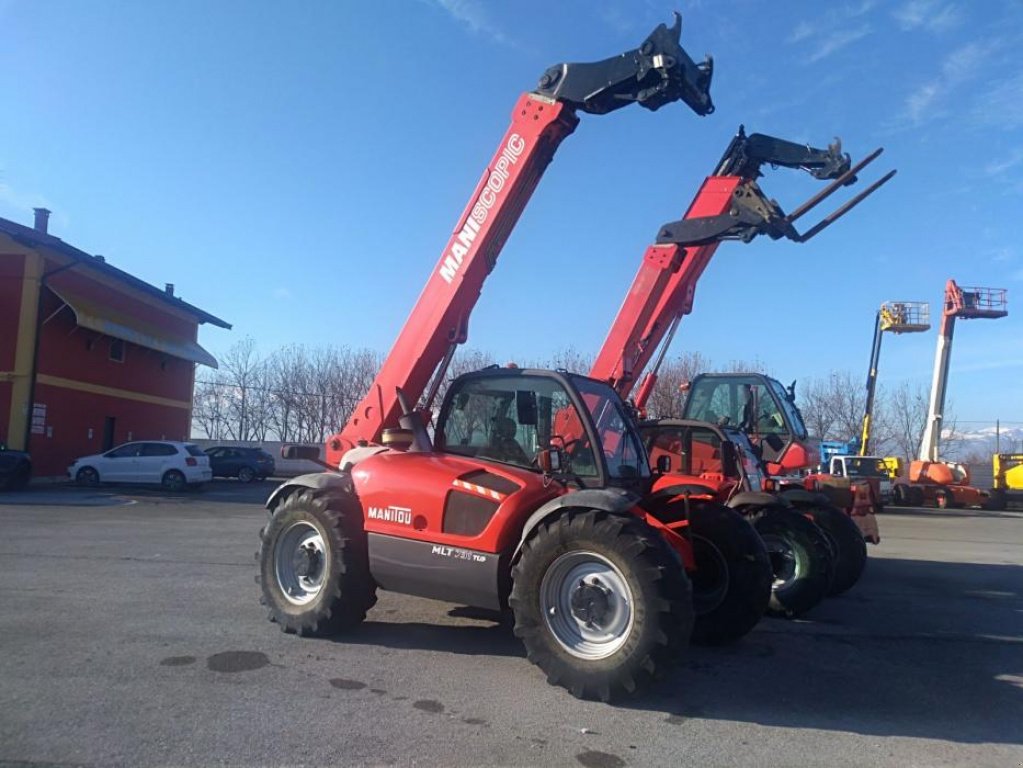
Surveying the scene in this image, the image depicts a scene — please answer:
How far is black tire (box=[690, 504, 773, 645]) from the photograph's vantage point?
6.41 meters

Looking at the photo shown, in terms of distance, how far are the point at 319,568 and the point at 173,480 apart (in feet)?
64.8

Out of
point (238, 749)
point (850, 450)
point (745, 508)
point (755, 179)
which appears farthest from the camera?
point (850, 450)

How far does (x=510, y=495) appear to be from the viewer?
5648mm

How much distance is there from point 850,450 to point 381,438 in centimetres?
3058

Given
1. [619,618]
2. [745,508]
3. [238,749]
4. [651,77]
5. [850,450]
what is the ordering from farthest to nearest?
[850,450]
[745,508]
[651,77]
[619,618]
[238,749]

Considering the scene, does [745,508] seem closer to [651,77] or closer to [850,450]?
[651,77]

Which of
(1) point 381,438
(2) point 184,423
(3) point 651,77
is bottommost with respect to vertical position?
(2) point 184,423

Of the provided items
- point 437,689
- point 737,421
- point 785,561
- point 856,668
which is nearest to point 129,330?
point 737,421

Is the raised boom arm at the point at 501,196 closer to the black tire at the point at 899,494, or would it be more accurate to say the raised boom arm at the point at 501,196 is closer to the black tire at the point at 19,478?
the black tire at the point at 19,478

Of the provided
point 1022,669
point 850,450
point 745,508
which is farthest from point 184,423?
point 1022,669

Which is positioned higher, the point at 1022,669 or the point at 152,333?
the point at 152,333

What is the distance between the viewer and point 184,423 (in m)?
35.5

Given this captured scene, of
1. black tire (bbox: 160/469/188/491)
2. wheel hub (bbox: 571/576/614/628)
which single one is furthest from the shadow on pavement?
black tire (bbox: 160/469/188/491)

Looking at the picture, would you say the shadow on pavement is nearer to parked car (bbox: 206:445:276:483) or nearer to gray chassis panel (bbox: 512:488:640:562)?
gray chassis panel (bbox: 512:488:640:562)
